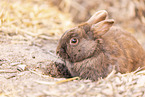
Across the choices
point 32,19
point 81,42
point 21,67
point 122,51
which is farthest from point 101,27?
point 32,19

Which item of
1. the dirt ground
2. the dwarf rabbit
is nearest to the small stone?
the dirt ground

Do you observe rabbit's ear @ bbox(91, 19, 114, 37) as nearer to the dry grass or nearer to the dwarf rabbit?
the dwarf rabbit

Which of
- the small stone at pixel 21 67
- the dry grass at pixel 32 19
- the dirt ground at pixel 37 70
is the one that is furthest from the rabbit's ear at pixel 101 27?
the dry grass at pixel 32 19

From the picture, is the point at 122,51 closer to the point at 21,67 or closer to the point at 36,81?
the point at 36,81

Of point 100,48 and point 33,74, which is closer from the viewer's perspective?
point 33,74

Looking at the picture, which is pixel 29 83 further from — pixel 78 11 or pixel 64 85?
pixel 78 11

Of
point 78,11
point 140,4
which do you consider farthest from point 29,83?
point 140,4

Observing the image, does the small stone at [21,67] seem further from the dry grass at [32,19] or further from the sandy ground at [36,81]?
the dry grass at [32,19]
